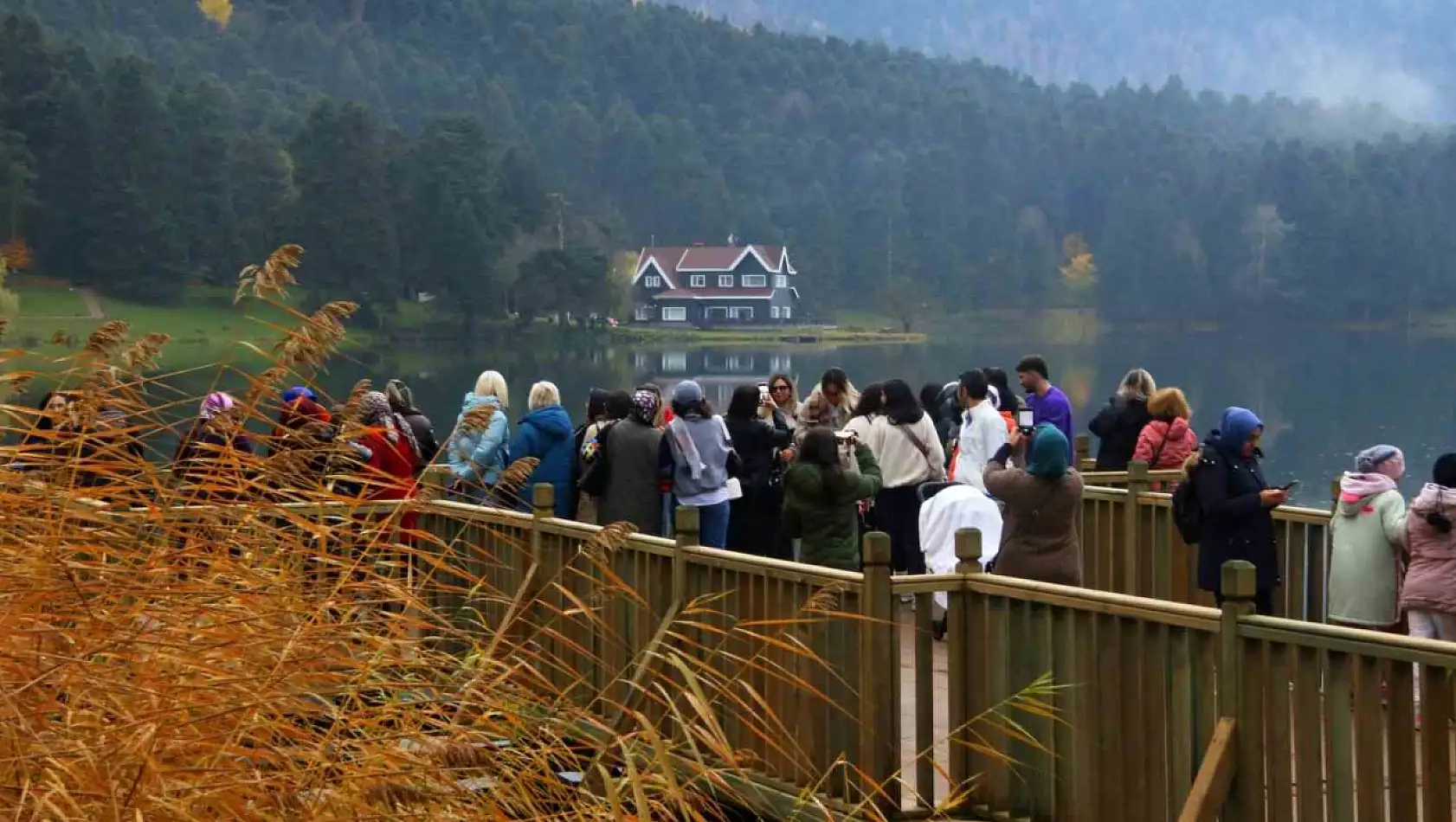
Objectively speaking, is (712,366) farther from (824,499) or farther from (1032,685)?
(1032,685)

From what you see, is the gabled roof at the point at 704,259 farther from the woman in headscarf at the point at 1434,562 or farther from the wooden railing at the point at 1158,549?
the woman in headscarf at the point at 1434,562

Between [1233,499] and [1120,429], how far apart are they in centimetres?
391

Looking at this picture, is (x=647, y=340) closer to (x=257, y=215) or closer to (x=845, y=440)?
(x=257, y=215)

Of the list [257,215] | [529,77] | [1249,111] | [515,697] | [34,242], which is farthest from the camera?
[1249,111]

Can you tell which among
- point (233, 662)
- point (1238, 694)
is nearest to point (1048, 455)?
point (1238, 694)

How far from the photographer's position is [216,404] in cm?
449

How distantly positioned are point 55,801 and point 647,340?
101 metres

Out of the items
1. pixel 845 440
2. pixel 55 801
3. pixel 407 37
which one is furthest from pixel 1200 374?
pixel 55 801

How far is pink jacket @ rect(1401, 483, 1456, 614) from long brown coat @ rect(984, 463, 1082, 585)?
136 cm

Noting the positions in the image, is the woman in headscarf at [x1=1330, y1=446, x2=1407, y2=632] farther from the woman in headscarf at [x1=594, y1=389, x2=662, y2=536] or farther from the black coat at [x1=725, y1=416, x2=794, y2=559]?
the woman in headscarf at [x1=594, y1=389, x2=662, y2=536]

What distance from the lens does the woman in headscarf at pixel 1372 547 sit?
7.68 meters

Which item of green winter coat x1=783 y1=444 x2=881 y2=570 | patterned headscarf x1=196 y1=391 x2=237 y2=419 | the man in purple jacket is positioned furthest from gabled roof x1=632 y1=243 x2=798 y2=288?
patterned headscarf x1=196 y1=391 x2=237 y2=419

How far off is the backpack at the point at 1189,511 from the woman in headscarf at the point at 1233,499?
0.20 feet

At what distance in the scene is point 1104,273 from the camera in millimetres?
127375
